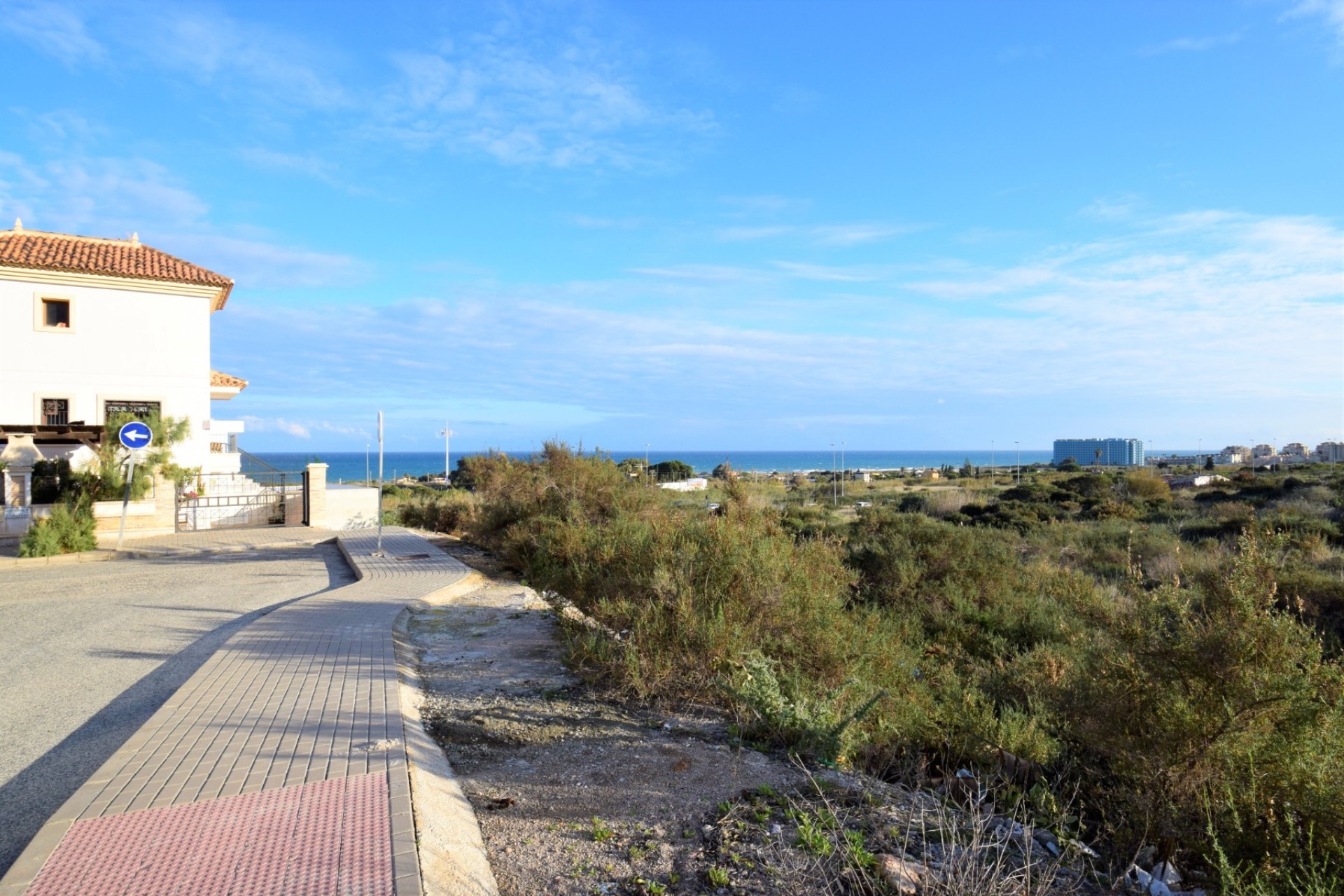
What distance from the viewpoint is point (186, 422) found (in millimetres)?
21781

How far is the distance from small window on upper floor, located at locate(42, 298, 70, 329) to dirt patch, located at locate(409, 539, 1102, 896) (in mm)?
23459

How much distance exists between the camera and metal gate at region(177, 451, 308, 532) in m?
21.9

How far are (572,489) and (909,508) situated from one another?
70.4ft

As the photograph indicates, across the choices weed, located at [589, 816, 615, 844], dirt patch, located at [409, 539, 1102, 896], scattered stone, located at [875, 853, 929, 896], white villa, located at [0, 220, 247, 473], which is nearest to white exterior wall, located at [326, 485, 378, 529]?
white villa, located at [0, 220, 247, 473]

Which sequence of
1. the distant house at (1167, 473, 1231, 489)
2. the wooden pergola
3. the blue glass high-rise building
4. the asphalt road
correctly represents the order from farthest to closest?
the blue glass high-rise building
the distant house at (1167, 473, 1231, 489)
the wooden pergola
the asphalt road

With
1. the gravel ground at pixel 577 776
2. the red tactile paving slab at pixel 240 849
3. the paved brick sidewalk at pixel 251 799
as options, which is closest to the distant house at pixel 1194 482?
the gravel ground at pixel 577 776

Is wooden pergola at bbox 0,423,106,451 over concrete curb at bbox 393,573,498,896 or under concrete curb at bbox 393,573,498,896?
over

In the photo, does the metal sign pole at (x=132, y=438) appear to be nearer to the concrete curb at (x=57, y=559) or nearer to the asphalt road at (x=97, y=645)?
the concrete curb at (x=57, y=559)

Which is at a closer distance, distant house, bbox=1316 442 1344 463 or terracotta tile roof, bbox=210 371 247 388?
terracotta tile roof, bbox=210 371 247 388

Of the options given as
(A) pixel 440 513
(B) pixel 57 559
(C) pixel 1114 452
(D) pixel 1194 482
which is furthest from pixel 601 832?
(C) pixel 1114 452

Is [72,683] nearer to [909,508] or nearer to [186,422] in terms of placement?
[186,422]

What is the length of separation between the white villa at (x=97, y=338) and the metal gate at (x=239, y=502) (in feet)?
3.36

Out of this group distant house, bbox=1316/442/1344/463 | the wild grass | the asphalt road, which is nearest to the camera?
the wild grass

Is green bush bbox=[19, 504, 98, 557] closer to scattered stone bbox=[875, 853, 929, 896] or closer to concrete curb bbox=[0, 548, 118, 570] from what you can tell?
concrete curb bbox=[0, 548, 118, 570]
